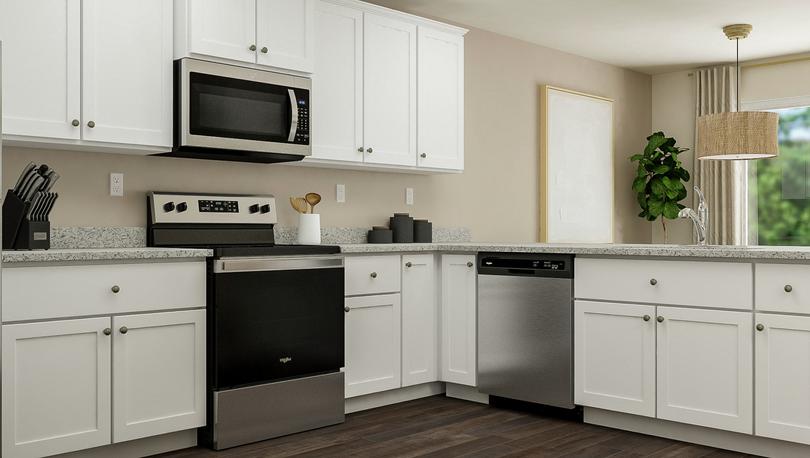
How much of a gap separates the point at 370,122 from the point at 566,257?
133cm

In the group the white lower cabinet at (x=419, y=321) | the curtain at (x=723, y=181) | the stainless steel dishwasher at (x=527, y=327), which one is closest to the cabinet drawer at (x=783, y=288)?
the stainless steel dishwasher at (x=527, y=327)

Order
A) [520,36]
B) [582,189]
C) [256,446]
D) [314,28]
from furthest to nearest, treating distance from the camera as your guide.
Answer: [582,189]
[520,36]
[314,28]
[256,446]

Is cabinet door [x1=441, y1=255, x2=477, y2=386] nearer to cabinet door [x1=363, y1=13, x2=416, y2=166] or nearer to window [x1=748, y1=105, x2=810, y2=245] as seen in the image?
cabinet door [x1=363, y1=13, x2=416, y2=166]

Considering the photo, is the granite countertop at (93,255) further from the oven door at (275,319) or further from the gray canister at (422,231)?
the gray canister at (422,231)

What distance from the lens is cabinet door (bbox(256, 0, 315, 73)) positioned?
3.74m

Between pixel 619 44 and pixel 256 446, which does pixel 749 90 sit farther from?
pixel 256 446

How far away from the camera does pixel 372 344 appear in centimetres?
408

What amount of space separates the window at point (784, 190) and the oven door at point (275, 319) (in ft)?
14.8

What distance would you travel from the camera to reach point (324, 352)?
369cm

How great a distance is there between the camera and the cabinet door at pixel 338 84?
409 cm

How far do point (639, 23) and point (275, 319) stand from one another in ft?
11.3

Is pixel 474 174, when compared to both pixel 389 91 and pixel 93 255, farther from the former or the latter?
pixel 93 255

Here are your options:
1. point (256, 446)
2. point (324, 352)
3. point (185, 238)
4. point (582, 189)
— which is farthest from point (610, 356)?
point (582, 189)

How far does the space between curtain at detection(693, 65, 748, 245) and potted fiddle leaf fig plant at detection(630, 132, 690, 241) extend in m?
0.27
